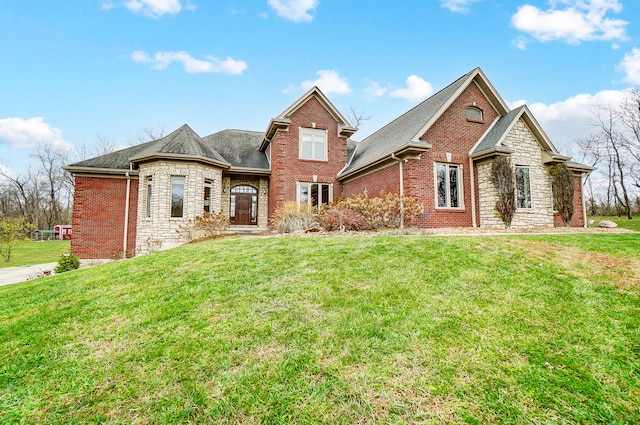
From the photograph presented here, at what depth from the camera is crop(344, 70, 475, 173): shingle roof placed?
500 inches

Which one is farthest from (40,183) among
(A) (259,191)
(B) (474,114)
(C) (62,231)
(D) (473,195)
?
(D) (473,195)

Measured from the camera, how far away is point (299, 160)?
51.3ft

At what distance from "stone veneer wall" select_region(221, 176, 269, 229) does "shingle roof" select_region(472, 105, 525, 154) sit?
10.2 m

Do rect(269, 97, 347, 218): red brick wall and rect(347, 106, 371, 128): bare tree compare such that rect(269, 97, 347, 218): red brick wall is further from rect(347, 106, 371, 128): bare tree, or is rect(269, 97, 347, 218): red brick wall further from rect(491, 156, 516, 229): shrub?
rect(347, 106, 371, 128): bare tree

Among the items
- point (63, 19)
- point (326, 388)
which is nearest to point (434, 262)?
point (326, 388)

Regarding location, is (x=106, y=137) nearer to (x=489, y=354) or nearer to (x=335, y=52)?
(x=335, y=52)

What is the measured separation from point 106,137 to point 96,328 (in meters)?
39.4

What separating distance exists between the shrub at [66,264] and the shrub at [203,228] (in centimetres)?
406

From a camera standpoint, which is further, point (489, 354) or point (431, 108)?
point (431, 108)

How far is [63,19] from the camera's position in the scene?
1270cm

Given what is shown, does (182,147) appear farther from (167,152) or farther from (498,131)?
(498,131)

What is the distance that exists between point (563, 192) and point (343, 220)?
30.3 ft

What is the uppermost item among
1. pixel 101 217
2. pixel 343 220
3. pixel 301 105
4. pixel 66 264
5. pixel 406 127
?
pixel 301 105

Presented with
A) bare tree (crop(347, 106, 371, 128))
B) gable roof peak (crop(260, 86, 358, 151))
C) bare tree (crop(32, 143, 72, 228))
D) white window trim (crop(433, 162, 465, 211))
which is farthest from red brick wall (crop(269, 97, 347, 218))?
bare tree (crop(32, 143, 72, 228))
